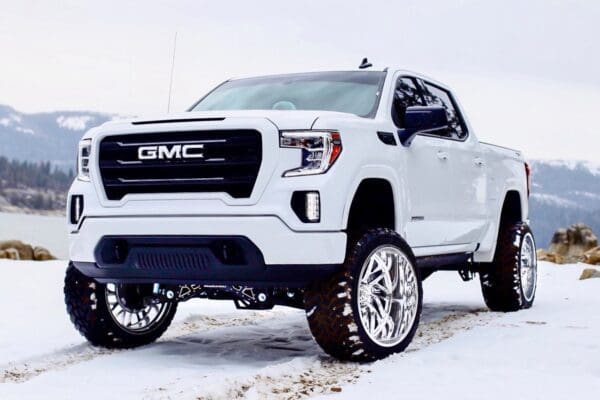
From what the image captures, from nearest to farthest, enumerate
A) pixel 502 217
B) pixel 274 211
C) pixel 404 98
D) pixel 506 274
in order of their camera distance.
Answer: pixel 274 211
pixel 404 98
pixel 506 274
pixel 502 217

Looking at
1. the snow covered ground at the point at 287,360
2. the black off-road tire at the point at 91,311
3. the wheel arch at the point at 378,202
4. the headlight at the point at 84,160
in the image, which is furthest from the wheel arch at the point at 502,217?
the headlight at the point at 84,160

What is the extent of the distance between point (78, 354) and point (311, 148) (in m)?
2.23

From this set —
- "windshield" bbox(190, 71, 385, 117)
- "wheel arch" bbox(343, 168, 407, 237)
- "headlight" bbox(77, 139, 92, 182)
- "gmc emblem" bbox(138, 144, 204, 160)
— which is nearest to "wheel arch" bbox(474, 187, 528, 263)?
"wheel arch" bbox(343, 168, 407, 237)

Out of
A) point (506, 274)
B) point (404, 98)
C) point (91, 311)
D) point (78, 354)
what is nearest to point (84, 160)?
point (91, 311)

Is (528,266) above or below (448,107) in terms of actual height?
below

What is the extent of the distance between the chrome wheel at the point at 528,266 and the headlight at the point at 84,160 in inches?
170

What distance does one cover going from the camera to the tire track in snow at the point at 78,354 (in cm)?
515

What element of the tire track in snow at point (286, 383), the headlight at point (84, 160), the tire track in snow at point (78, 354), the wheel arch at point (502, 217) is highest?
the headlight at point (84, 160)

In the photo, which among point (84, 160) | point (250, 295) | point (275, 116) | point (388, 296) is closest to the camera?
point (275, 116)

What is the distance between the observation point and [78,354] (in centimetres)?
573

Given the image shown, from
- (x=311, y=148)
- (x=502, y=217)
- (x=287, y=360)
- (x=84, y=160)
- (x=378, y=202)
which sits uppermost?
(x=311, y=148)

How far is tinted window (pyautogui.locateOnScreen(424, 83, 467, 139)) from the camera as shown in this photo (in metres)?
6.85

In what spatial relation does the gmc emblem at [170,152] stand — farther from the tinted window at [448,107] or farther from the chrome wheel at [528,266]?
the chrome wheel at [528,266]

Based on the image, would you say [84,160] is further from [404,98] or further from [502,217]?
[502,217]
